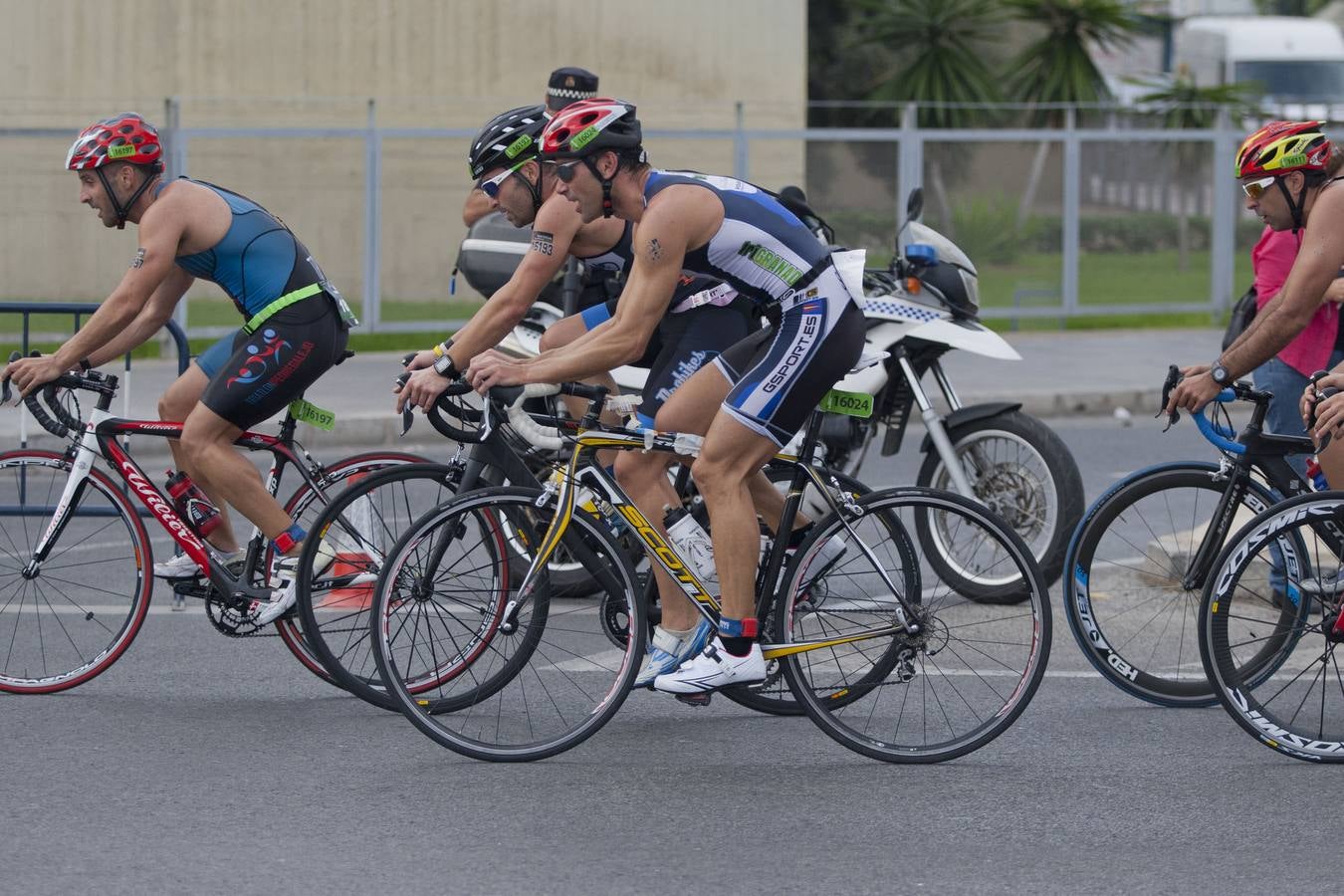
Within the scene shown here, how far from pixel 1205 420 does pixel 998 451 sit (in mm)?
1624

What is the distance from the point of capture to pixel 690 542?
19.2ft

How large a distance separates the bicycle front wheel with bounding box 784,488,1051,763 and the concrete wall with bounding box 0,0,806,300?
41.7ft

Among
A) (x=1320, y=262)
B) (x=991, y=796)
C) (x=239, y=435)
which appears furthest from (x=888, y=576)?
(x=239, y=435)

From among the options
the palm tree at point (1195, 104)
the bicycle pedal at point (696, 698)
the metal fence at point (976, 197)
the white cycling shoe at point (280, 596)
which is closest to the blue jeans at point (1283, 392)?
the bicycle pedal at point (696, 698)

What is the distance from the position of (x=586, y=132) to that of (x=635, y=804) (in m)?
1.82

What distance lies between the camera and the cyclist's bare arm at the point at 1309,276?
228 inches

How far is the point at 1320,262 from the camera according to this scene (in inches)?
228

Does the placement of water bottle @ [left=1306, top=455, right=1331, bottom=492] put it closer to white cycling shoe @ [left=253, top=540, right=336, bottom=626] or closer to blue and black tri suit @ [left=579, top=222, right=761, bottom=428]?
blue and black tri suit @ [left=579, top=222, right=761, bottom=428]

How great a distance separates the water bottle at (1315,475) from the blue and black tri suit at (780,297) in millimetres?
1660

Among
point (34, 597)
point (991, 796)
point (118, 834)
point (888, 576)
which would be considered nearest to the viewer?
point (118, 834)

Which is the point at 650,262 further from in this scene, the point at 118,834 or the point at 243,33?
the point at 243,33

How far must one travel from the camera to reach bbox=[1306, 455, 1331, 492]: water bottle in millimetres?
6316

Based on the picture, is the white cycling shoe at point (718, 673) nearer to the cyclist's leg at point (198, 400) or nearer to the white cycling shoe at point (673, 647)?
the white cycling shoe at point (673, 647)

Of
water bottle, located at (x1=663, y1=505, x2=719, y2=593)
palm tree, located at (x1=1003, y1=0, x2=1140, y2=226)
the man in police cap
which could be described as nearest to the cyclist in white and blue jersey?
water bottle, located at (x1=663, y1=505, x2=719, y2=593)
